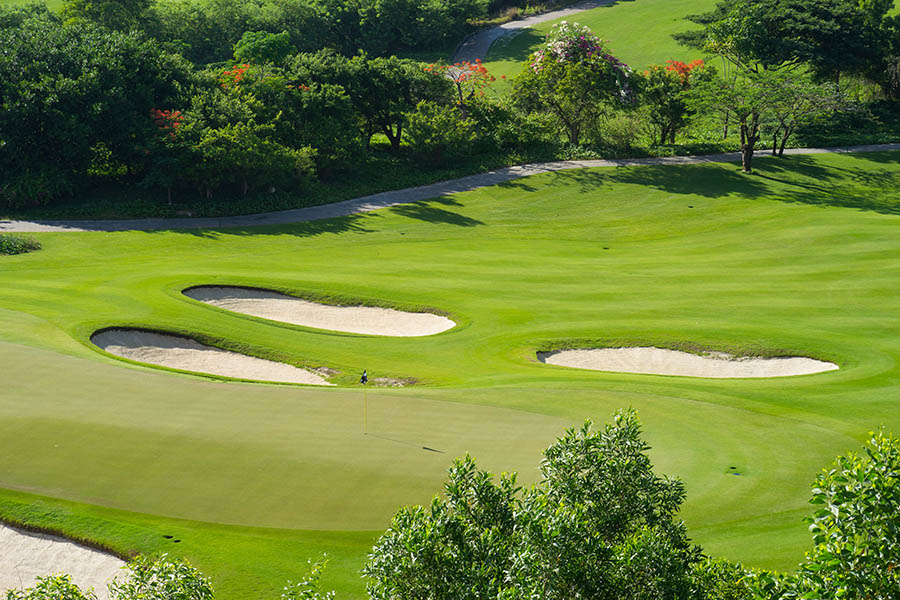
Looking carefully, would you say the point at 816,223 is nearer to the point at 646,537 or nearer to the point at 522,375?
the point at 522,375

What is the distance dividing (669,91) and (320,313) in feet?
140

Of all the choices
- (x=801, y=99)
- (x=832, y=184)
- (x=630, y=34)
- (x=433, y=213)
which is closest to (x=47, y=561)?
(x=433, y=213)

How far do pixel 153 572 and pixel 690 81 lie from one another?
202 ft

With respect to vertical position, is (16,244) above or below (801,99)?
below

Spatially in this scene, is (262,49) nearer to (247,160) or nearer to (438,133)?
(438,133)

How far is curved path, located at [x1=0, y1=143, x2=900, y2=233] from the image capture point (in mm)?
46750

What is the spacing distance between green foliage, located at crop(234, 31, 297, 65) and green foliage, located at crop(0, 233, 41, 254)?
128ft

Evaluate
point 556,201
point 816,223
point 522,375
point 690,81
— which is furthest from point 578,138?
point 522,375

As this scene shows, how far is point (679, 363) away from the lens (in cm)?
2625

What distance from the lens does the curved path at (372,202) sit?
153 ft

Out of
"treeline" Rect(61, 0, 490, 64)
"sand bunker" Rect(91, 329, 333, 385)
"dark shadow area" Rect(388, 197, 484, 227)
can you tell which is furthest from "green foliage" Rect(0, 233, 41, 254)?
"treeline" Rect(61, 0, 490, 64)

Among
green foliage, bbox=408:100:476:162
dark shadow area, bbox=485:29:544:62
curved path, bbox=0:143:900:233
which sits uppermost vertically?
dark shadow area, bbox=485:29:544:62

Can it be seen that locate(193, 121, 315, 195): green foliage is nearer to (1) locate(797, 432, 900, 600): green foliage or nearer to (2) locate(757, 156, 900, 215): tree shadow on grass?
(2) locate(757, 156, 900, 215): tree shadow on grass

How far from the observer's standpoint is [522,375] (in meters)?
24.0
